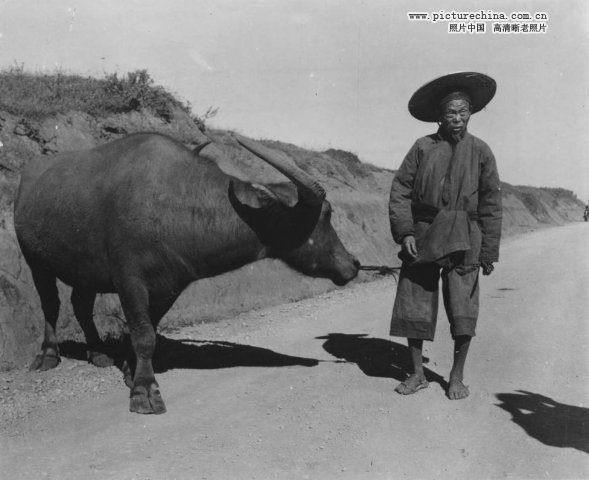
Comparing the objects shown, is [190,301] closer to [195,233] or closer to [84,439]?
[195,233]

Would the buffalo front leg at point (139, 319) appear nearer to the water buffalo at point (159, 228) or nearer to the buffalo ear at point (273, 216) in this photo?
the water buffalo at point (159, 228)

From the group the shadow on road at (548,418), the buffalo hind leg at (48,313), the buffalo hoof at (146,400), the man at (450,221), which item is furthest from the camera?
the buffalo hind leg at (48,313)

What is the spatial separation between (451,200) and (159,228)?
232cm

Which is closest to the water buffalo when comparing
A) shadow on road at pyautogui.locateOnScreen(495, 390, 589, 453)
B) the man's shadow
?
the man's shadow

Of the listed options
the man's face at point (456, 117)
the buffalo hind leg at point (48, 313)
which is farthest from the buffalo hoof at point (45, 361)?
the man's face at point (456, 117)

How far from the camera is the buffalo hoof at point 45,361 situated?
543 centimetres

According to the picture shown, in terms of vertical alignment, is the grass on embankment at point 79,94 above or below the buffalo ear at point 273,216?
above

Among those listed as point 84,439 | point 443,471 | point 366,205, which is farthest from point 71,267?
point 366,205

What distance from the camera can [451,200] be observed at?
15.6 feet

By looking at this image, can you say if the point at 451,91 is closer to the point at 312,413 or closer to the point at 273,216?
the point at 273,216

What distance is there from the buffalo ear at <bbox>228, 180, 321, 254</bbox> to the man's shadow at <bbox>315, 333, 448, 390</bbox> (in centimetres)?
139

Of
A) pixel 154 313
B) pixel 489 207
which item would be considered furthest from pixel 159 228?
pixel 489 207

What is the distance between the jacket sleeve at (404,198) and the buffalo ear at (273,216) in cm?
64

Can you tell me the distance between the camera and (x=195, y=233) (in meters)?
4.89
